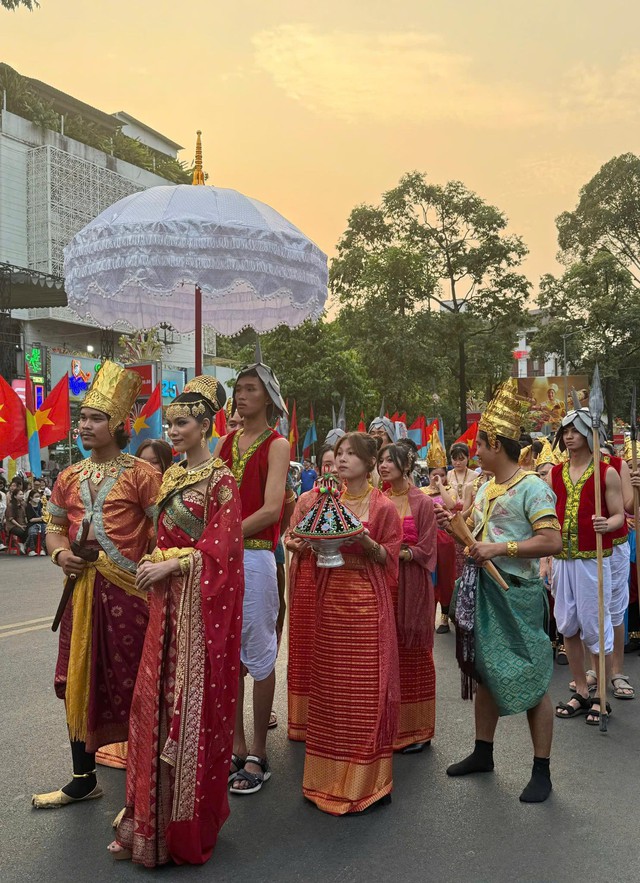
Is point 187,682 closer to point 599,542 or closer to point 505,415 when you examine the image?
point 505,415

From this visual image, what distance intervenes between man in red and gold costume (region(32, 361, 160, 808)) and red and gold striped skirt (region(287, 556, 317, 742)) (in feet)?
3.81

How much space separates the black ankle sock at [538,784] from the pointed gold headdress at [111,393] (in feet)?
8.92

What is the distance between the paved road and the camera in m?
3.27

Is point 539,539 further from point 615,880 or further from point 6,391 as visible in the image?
point 6,391

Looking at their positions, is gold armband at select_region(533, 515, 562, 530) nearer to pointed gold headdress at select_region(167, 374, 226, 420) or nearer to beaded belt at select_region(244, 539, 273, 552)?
beaded belt at select_region(244, 539, 273, 552)

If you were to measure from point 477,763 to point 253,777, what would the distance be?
120 cm

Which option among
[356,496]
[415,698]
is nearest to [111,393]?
[356,496]

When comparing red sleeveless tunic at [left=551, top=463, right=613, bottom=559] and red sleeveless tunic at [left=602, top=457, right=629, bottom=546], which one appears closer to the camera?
red sleeveless tunic at [left=551, top=463, right=613, bottom=559]

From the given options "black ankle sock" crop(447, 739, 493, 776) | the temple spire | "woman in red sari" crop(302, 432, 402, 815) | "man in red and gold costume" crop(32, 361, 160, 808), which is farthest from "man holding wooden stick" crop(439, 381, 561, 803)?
the temple spire

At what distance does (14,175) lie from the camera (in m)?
34.5

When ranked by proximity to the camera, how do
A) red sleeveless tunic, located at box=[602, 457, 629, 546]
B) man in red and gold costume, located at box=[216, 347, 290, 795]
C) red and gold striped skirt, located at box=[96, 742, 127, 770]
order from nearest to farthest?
man in red and gold costume, located at box=[216, 347, 290, 795]
red and gold striped skirt, located at box=[96, 742, 127, 770]
red sleeveless tunic, located at box=[602, 457, 629, 546]

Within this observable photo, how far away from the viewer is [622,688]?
18.9 feet

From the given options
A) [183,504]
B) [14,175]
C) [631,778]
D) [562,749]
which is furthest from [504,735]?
[14,175]

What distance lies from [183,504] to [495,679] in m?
1.82
